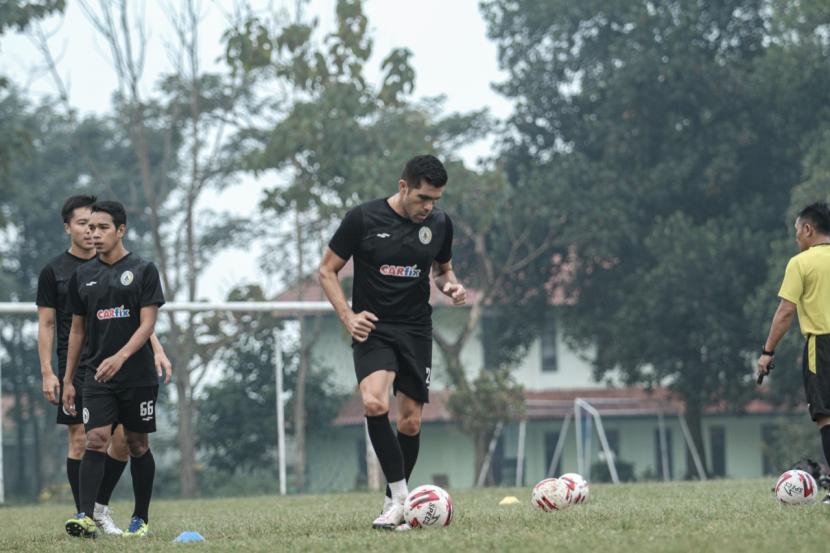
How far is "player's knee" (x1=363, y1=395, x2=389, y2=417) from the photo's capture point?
7.80 meters

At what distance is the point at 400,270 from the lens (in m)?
8.05

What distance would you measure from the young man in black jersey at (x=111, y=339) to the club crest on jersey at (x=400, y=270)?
156 centimetres

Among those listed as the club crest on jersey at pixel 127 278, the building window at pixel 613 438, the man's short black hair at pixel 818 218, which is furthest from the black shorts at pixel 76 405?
the building window at pixel 613 438

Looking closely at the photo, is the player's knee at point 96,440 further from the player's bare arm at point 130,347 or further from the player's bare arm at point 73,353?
the player's bare arm at point 73,353

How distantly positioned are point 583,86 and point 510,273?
6148 millimetres

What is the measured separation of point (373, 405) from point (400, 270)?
2.81ft

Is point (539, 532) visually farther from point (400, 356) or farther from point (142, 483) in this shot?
point (142, 483)

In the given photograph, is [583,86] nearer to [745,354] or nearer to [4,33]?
[745,354]

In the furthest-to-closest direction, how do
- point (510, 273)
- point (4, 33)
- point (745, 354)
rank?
1. point (510, 273)
2. point (745, 354)
3. point (4, 33)

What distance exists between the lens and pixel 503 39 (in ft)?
136

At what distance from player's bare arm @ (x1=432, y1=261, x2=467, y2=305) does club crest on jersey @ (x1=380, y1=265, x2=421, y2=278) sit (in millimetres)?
339

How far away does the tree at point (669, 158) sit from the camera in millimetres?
36406

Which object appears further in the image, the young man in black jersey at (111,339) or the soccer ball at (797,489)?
the soccer ball at (797,489)

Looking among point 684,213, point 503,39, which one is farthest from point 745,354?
point 503,39
